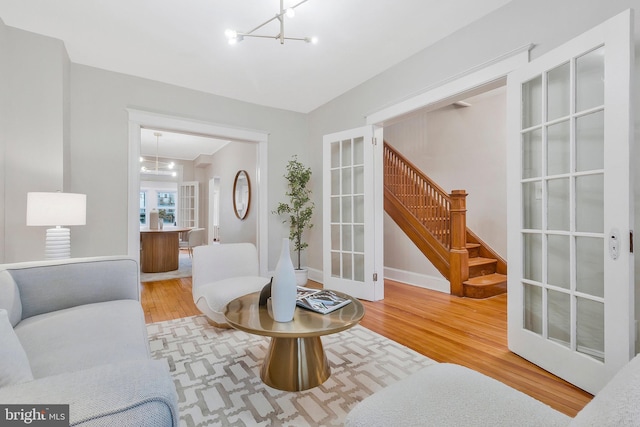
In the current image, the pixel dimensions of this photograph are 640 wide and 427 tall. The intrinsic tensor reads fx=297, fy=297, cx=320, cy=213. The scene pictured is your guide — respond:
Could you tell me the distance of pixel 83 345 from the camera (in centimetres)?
131

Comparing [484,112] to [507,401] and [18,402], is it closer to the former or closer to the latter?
[507,401]

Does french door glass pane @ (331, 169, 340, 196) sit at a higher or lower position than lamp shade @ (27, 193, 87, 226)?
higher

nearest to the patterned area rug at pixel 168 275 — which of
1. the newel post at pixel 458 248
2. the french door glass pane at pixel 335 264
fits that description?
the french door glass pane at pixel 335 264

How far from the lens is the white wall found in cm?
263

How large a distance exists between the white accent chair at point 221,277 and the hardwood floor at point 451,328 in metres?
0.55

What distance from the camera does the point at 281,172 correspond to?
449cm

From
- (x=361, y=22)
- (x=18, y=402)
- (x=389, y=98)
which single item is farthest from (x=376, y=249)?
(x=18, y=402)

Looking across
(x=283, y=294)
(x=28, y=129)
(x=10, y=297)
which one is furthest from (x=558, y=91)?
(x=28, y=129)

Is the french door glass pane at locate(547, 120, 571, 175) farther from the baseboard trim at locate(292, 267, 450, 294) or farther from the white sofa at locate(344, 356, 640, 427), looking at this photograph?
the baseboard trim at locate(292, 267, 450, 294)

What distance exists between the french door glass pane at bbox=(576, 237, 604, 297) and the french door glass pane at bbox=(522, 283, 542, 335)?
0.93ft

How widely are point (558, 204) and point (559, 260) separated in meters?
0.36

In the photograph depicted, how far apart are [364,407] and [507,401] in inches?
17.7

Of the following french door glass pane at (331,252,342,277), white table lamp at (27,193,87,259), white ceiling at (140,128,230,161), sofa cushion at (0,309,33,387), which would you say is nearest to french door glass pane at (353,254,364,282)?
french door glass pane at (331,252,342,277)

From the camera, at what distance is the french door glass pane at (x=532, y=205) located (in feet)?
6.63
